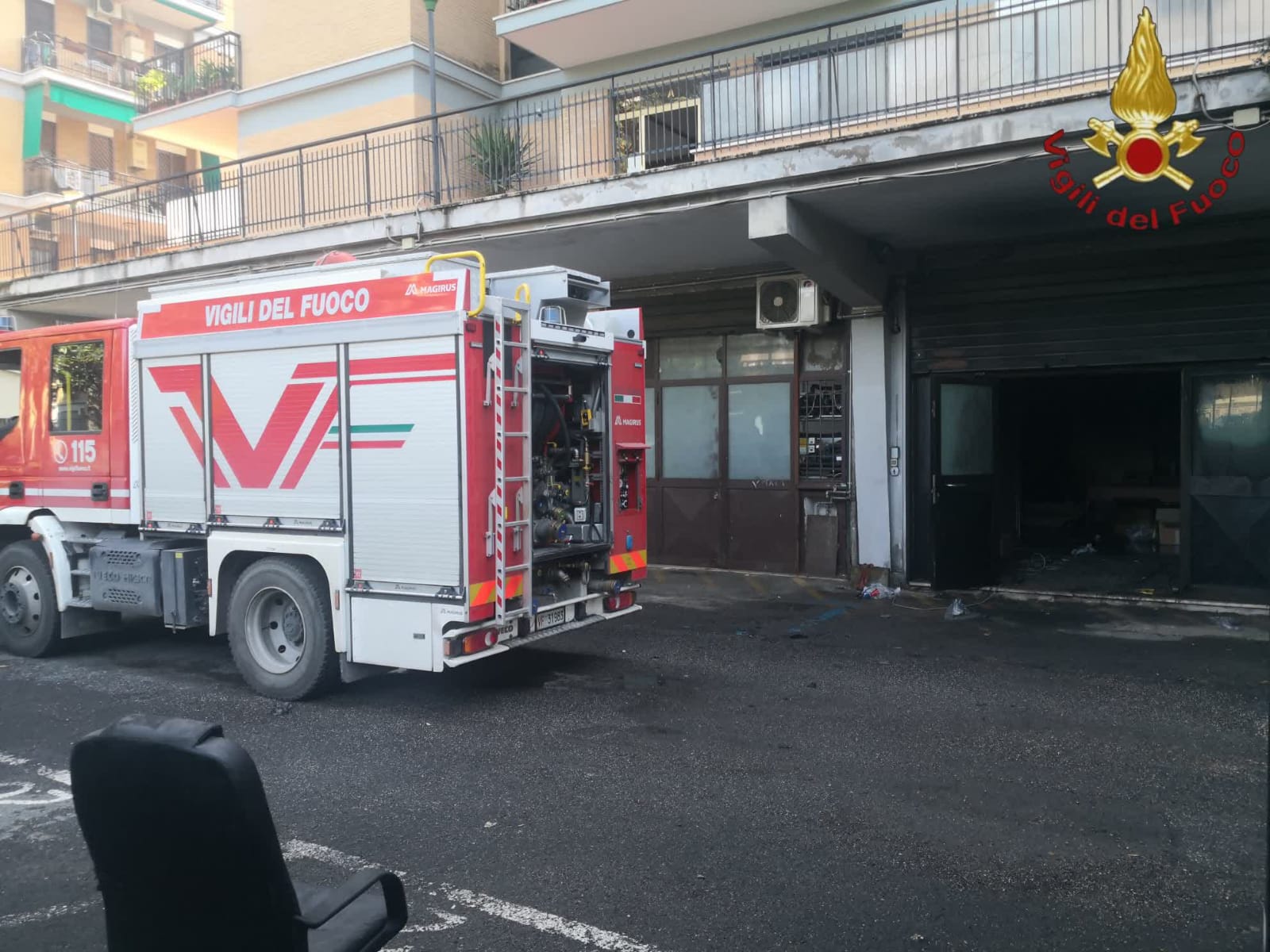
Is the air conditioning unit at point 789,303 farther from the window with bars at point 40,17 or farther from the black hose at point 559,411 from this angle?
the window with bars at point 40,17

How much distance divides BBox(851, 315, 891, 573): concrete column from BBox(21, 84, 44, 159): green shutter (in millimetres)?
25514

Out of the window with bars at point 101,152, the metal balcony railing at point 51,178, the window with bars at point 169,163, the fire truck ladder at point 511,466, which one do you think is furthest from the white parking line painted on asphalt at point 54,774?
the window with bars at point 101,152

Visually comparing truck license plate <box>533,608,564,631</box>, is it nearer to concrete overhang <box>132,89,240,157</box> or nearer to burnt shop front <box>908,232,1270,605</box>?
burnt shop front <box>908,232,1270,605</box>

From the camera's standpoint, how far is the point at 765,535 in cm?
1268

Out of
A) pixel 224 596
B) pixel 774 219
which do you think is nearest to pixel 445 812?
pixel 224 596

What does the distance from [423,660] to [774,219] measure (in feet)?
18.5

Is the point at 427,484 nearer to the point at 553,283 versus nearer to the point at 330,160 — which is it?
the point at 553,283

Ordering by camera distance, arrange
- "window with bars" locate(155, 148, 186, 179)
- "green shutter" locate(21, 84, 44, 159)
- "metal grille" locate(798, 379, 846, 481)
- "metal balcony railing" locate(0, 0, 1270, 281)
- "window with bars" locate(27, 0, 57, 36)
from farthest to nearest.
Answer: "window with bars" locate(155, 148, 186, 179), "window with bars" locate(27, 0, 57, 36), "green shutter" locate(21, 84, 44, 159), "metal grille" locate(798, 379, 846, 481), "metal balcony railing" locate(0, 0, 1270, 281)

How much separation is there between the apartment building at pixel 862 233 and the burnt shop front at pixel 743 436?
0.13 feet

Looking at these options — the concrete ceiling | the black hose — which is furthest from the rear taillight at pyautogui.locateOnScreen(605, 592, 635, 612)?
the concrete ceiling

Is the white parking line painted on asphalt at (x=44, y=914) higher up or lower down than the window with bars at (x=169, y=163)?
lower down

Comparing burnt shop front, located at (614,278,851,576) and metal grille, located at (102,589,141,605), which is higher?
burnt shop front, located at (614,278,851,576)

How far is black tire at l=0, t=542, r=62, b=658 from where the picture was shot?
8.41 metres

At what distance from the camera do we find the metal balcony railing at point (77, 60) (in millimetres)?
27219
